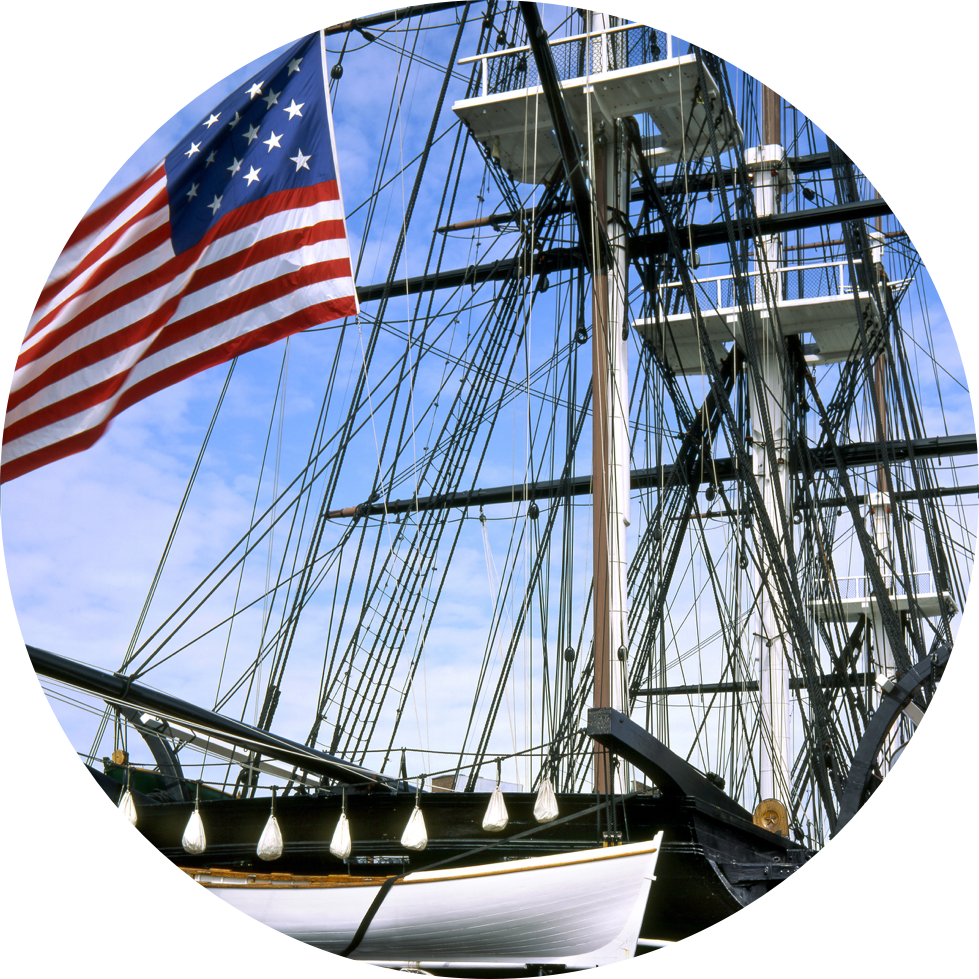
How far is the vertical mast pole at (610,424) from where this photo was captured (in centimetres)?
935

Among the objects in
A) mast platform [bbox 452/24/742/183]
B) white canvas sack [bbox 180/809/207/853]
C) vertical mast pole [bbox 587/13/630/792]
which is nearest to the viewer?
white canvas sack [bbox 180/809/207/853]

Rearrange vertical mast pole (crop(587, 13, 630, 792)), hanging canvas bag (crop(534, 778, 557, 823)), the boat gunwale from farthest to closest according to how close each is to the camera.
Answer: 1. vertical mast pole (crop(587, 13, 630, 792))
2. hanging canvas bag (crop(534, 778, 557, 823))
3. the boat gunwale

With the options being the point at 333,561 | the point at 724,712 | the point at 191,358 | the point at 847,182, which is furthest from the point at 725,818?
the point at 724,712

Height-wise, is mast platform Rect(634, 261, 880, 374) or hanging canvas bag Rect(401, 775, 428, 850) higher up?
mast platform Rect(634, 261, 880, 374)

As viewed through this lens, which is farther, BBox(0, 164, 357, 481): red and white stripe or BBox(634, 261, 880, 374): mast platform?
BBox(634, 261, 880, 374): mast platform

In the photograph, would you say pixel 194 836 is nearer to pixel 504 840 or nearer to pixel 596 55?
pixel 504 840

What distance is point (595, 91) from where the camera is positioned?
1189 cm

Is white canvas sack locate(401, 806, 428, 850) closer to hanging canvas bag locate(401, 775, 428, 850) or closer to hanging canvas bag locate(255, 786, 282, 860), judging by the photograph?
hanging canvas bag locate(401, 775, 428, 850)

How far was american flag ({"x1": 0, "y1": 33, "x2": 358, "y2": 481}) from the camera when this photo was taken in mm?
6625

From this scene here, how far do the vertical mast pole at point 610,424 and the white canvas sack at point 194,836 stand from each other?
2833 millimetres

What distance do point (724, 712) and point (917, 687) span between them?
1310 centimetres

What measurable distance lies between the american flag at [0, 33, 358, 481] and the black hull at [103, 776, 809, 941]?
9.16ft

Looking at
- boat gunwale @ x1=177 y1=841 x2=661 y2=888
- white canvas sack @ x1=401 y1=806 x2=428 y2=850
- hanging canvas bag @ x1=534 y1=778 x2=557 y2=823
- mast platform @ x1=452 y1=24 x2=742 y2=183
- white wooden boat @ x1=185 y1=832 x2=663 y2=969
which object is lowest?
white wooden boat @ x1=185 y1=832 x2=663 y2=969

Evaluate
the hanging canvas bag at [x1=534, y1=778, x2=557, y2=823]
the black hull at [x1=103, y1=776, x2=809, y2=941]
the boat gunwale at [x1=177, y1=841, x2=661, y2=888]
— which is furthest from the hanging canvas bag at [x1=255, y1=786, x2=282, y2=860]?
the hanging canvas bag at [x1=534, y1=778, x2=557, y2=823]
